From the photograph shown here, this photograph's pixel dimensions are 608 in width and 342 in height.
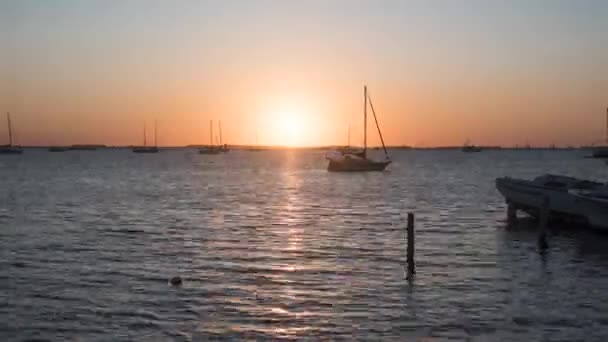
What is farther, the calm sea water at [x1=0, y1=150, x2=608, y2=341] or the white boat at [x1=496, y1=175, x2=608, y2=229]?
the white boat at [x1=496, y1=175, x2=608, y2=229]

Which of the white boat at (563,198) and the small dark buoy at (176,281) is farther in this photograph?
the white boat at (563,198)

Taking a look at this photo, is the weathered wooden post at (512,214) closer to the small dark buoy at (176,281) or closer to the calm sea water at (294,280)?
the calm sea water at (294,280)

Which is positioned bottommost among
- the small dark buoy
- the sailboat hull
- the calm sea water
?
the calm sea water

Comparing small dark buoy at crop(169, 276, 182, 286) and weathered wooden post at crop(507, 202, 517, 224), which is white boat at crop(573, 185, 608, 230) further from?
small dark buoy at crop(169, 276, 182, 286)

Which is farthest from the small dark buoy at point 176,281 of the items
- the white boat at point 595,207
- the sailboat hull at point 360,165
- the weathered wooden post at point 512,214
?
the sailboat hull at point 360,165

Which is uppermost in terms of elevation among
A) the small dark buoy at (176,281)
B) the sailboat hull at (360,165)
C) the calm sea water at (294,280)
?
the sailboat hull at (360,165)

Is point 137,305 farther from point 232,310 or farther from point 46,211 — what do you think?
point 46,211

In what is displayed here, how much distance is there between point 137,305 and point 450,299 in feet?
29.2

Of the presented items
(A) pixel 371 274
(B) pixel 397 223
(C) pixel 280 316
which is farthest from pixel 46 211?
(C) pixel 280 316

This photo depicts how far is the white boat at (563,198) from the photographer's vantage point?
112 feet

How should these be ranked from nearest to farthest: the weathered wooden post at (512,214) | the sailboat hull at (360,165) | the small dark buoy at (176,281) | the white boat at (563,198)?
1. the small dark buoy at (176,281)
2. the white boat at (563,198)
3. the weathered wooden post at (512,214)
4. the sailboat hull at (360,165)

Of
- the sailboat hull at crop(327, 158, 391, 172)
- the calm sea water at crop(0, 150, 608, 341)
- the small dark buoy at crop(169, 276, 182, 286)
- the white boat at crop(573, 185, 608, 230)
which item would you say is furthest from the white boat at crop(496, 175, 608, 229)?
the sailboat hull at crop(327, 158, 391, 172)

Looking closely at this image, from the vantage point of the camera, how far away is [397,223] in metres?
41.7

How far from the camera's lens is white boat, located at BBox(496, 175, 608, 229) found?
34125mm
